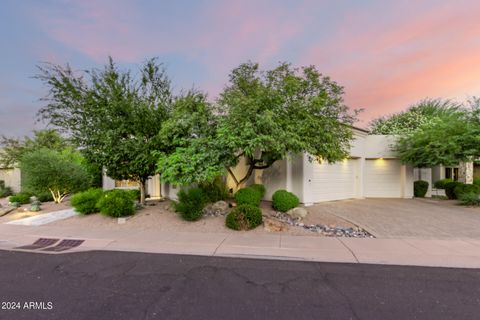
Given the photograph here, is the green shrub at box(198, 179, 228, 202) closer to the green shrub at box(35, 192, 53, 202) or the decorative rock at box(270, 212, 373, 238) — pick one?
the decorative rock at box(270, 212, 373, 238)

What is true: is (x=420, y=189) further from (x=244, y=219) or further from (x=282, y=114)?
(x=244, y=219)

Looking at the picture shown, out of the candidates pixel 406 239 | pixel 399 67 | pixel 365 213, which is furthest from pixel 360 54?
pixel 406 239

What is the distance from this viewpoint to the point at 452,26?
9531 millimetres

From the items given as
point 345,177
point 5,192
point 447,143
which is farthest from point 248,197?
point 5,192

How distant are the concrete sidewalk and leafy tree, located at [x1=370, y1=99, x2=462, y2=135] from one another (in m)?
19.5

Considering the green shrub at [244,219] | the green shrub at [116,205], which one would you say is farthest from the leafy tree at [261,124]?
the green shrub at [116,205]

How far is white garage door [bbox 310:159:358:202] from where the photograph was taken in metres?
12.0

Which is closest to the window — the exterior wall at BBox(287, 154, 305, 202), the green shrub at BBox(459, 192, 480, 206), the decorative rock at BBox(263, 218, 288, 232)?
the green shrub at BBox(459, 192, 480, 206)

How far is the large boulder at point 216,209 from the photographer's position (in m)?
8.82

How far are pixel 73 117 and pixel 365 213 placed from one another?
42.4ft

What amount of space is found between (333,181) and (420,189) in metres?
6.74

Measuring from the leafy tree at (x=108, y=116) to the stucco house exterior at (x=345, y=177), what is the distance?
11.8 feet

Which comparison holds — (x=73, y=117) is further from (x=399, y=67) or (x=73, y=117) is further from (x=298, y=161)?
(x=399, y=67)

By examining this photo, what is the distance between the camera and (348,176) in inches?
543
